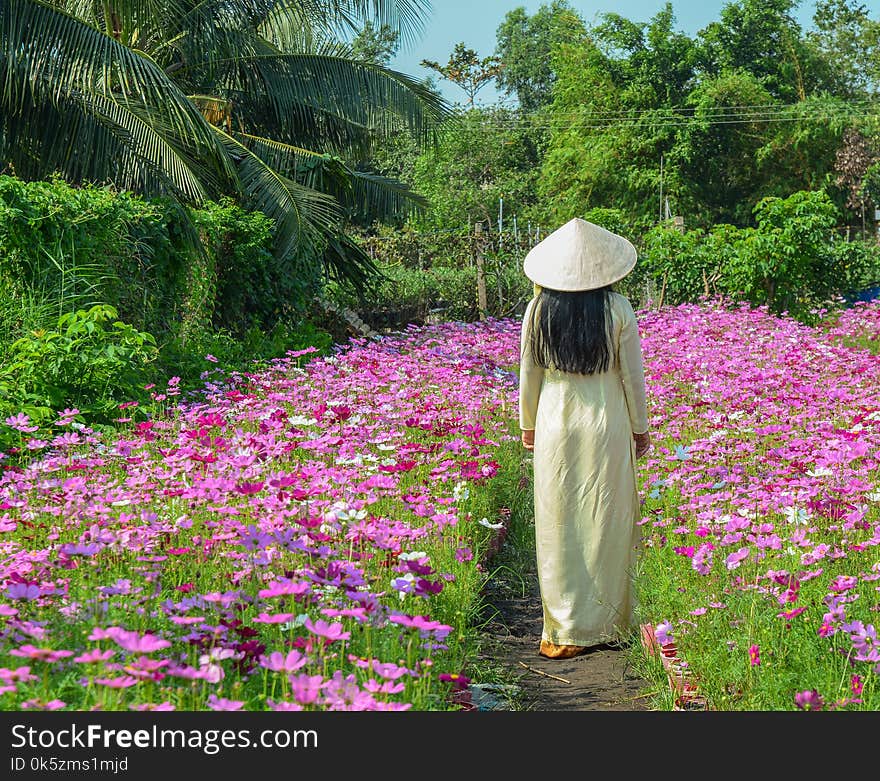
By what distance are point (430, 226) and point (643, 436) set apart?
26891mm

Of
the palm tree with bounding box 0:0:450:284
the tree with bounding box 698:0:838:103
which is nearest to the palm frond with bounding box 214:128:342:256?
the palm tree with bounding box 0:0:450:284

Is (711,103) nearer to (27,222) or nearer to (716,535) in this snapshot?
(27,222)

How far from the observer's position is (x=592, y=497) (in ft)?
13.8

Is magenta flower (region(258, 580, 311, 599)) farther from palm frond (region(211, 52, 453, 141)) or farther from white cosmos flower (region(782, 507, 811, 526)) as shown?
palm frond (region(211, 52, 453, 141))

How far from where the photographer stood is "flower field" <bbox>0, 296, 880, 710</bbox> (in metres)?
2.60

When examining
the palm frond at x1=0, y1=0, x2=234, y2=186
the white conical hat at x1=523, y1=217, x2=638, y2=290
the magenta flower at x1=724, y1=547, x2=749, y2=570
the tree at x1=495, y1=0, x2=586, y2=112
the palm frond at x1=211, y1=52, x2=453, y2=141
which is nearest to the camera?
the magenta flower at x1=724, y1=547, x2=749, y2=570

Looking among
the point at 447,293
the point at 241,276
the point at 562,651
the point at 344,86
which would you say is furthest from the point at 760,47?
the point at 562,651

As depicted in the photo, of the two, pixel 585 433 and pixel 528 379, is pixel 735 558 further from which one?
pixel 528 379

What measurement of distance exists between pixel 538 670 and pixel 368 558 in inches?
43.6

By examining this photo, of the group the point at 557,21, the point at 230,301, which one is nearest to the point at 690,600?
the point at 230,301

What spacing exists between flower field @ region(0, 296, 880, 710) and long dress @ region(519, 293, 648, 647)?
164 millimetres

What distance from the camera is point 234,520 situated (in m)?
3.65

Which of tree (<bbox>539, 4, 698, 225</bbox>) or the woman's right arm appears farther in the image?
tree (<bbox>539, 4, 698, 225</bbox>)

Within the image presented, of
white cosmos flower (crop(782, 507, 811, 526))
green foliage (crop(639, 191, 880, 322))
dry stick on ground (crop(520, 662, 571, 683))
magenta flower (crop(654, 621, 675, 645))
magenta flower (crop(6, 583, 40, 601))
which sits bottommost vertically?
dry stick on ground (crop(520, 662, 571, 683))
